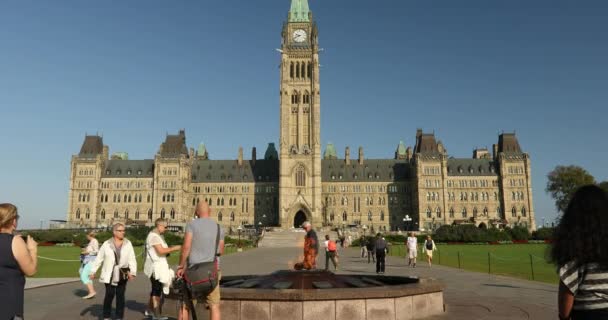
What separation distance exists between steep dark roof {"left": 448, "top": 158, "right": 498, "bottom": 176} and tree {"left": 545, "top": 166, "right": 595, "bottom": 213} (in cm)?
1902

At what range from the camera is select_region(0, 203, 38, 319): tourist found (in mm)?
5703

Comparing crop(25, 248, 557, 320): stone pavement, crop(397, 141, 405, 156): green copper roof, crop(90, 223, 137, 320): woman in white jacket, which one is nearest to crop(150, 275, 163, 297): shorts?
crop(90, 223, 137, 320): woman in white jacket

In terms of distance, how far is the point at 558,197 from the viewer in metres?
95.6

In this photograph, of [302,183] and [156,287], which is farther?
[302,183]

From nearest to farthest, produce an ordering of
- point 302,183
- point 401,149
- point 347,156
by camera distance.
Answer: point 302,183
point 347,156
point 401,149

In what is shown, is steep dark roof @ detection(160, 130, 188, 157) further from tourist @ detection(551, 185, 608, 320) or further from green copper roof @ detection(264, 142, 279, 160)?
tourist @ detection(551, 185, 608, 320)

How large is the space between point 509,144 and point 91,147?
98079 millimetres

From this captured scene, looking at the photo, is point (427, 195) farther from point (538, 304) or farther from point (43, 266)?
point (538, 304)

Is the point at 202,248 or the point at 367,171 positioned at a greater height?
the point at 367,171

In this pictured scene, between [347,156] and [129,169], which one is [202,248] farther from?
[129,169]

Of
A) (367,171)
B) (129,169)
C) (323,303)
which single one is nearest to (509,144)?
(367,171)

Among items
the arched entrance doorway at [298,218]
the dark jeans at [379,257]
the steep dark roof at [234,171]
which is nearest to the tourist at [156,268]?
the dark jeans at [379,257]

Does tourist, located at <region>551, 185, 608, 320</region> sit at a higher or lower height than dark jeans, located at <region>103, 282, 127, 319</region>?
higher

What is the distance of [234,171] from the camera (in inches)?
4727
